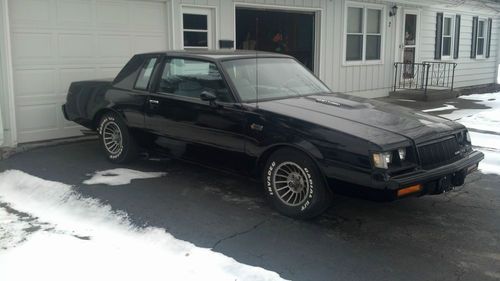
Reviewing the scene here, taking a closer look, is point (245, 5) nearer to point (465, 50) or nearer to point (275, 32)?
point (275, 32)

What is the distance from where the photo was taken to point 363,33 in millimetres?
14023

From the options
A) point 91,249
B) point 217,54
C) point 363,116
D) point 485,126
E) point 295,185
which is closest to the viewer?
point 91,249

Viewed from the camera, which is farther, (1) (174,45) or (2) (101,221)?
(1) (174,45)

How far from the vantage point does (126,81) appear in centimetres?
662

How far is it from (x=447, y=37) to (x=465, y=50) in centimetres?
163

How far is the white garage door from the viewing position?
773 cm

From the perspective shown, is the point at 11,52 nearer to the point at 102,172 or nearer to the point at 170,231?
the point at 102,172

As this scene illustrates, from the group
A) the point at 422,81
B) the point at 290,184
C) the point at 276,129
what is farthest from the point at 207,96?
the point at 422,81

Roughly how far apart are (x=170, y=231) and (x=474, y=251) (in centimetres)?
261

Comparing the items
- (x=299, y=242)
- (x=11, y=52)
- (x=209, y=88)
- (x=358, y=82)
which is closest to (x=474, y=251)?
(x=299, y=242)

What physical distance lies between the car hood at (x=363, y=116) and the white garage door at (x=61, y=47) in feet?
14.1

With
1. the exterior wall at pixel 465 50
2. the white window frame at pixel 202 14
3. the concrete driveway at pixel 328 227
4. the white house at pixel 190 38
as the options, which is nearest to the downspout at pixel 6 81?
the white house at pixel 190 38

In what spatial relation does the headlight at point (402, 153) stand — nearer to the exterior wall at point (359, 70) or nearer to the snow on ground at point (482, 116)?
the snow on ground at point (482, 116)

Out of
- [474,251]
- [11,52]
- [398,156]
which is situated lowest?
[474,251]
